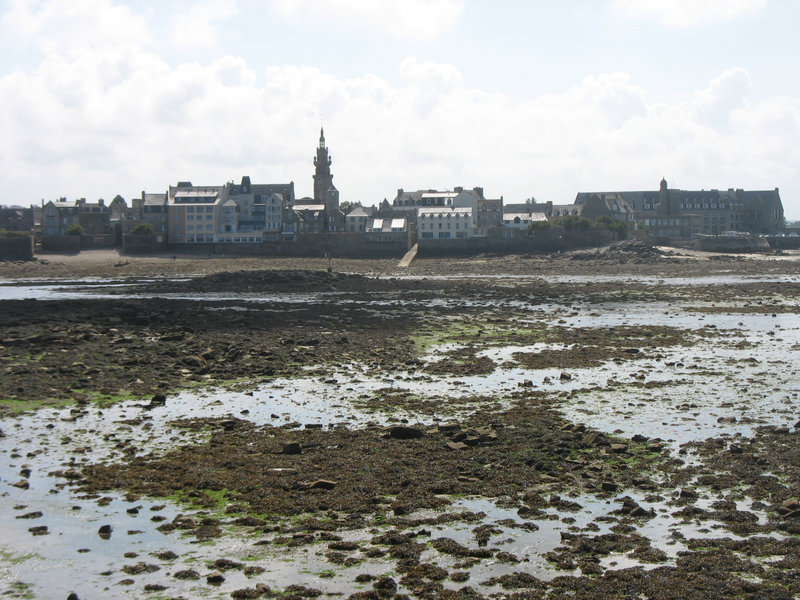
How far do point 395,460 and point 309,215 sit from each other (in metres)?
113

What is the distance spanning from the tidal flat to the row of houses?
268ft

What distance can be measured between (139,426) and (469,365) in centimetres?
1230

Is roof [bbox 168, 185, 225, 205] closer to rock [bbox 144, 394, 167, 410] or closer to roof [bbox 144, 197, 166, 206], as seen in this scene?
roof [bbox 144, 197, 166, 206]

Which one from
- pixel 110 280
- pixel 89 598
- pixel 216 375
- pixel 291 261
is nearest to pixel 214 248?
pixel 291 261

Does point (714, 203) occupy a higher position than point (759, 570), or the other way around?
point (714, 203)

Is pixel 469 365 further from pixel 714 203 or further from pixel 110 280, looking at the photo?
pixel 714 203

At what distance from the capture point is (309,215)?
128625 millimetres

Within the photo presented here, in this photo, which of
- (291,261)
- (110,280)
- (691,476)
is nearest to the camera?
(691,476)

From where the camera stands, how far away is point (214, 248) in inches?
4387

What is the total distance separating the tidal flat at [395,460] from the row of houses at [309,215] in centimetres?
8157

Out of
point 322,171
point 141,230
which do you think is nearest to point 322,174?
point 322,171

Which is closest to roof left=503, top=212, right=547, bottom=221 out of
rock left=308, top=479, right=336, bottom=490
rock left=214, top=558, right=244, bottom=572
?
rock left=308, top=479, right=336, bottom=490

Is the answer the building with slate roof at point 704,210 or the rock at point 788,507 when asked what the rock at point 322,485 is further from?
the building with slate roof at point 704,210

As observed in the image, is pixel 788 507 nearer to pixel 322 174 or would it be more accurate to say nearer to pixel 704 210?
pixel 322 174
